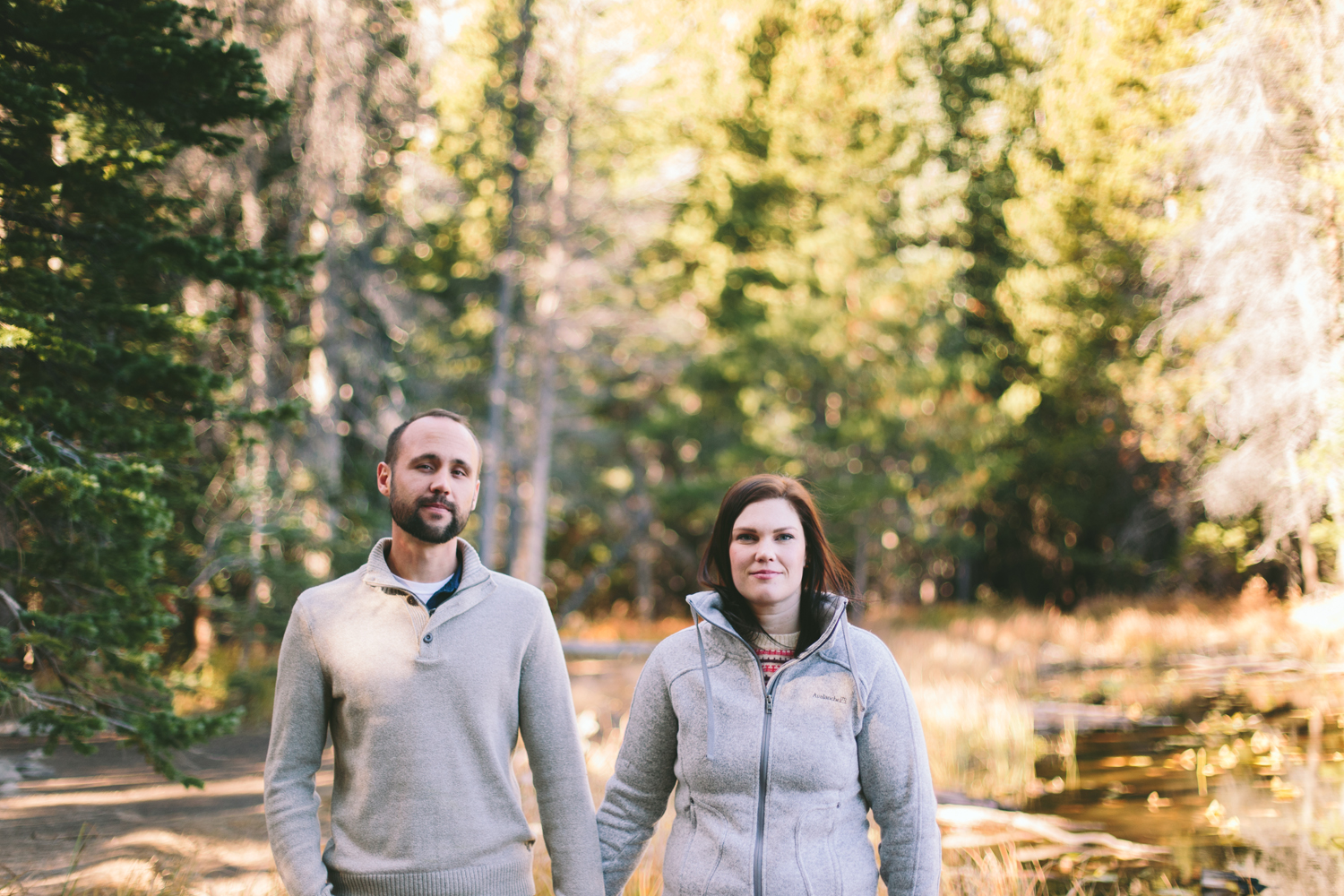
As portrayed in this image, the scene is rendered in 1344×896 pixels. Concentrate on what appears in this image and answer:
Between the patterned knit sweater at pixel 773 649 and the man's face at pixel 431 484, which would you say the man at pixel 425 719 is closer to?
the man's face at pixel 431 484

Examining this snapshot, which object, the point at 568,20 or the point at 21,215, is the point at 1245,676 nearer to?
the point at 21,215

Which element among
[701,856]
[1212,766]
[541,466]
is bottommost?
[1212,766]

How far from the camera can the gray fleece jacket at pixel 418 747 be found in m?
2.42

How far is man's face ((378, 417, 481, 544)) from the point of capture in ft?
8.27

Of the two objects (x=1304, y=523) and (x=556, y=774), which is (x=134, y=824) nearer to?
(x=556, y=774)

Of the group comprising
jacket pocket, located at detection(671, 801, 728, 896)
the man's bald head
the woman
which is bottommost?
jacket pocket, located at detection(671, 801, 728, 896)

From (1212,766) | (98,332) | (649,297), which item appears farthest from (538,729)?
(649,297)

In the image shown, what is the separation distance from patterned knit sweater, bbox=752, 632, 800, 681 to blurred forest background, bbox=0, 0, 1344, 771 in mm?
3243

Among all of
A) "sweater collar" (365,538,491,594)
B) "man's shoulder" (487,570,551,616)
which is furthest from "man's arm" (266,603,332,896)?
"man's shoulder" (487,570,551,616)

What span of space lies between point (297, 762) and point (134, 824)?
15.0 ft

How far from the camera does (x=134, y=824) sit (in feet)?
19.8

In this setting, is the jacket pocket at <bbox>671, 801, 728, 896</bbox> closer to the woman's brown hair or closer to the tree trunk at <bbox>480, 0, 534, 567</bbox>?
the woman's brown hair

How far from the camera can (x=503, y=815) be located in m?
2.49

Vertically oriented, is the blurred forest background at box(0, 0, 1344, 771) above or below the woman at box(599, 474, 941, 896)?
above
